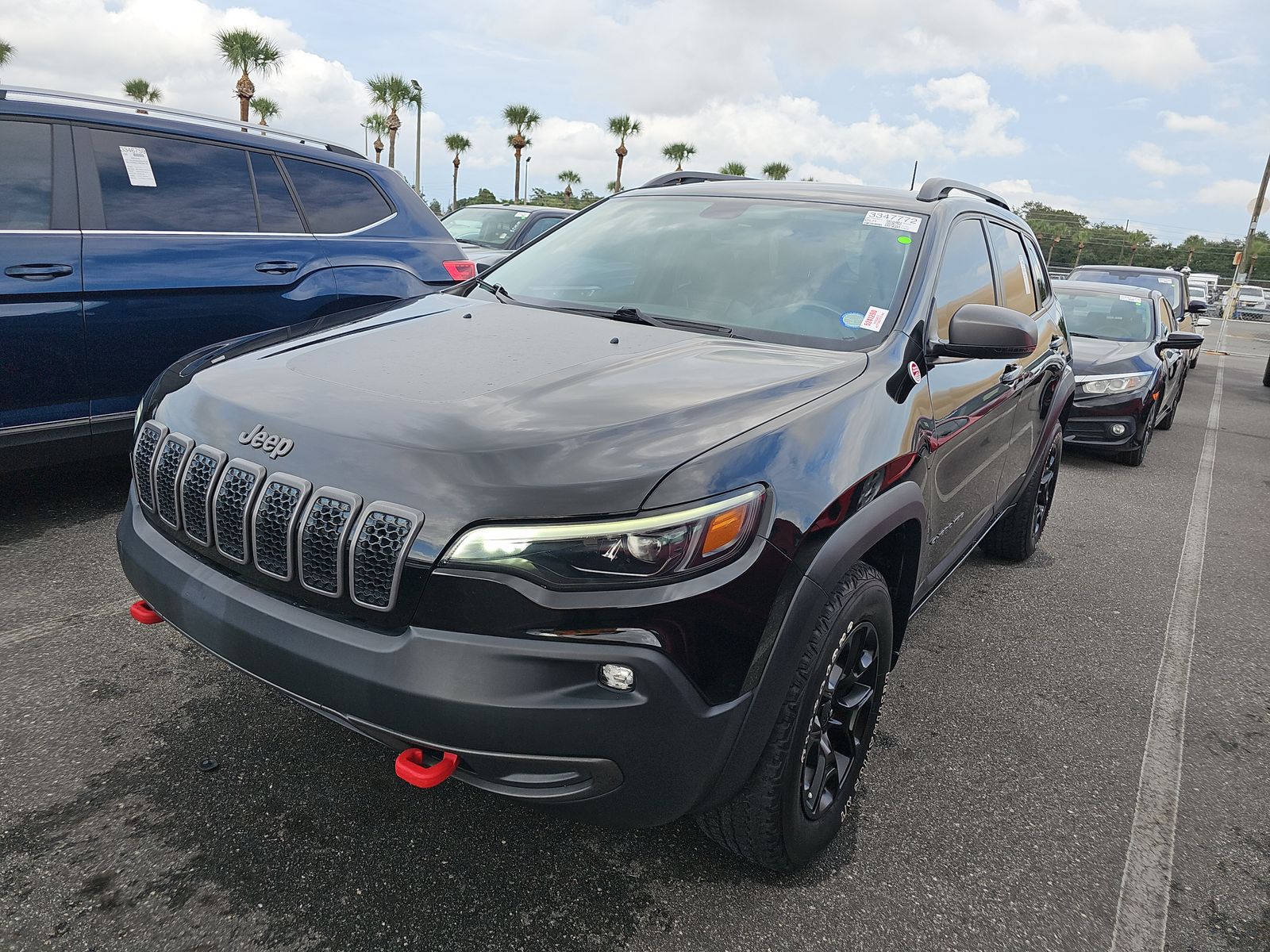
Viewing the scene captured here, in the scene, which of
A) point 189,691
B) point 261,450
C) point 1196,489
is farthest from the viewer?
point 1196,489

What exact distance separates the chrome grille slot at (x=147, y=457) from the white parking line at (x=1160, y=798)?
100 inches

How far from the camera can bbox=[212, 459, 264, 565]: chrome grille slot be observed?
1.88 meters

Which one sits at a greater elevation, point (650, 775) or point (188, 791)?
point (650, 775)

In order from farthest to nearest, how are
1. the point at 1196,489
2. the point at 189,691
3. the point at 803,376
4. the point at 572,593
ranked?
the point at 1196,489 < the point at 189,691 < the point at 803,376 < the point at 572,593

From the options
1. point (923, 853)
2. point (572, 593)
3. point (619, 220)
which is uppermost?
point (619, 220)

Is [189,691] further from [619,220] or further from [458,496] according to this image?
[619,220]

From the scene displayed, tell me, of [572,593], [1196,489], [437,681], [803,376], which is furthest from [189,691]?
[1196,489]

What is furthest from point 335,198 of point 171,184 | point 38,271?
point 38,271

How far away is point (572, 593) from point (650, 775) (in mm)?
390

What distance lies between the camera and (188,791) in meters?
2.34

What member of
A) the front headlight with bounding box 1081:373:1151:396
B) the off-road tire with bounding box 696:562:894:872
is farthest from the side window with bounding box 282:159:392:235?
the front headlight with bounding box 1081:373:1151:396

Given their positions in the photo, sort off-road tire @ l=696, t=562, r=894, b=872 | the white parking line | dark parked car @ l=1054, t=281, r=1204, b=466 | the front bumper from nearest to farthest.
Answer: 1. the front bumper
2. off-road tire @ l=696, t=562, r=894, b=872
3. the white parking line
4. dark parked car @ l=1054, t=281, r=1204, b=466

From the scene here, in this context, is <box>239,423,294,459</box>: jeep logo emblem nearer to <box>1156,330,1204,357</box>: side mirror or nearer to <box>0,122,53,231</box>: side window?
<box>0,122,53,231</box>: side window

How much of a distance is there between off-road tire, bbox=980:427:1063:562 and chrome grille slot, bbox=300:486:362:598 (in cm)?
348
